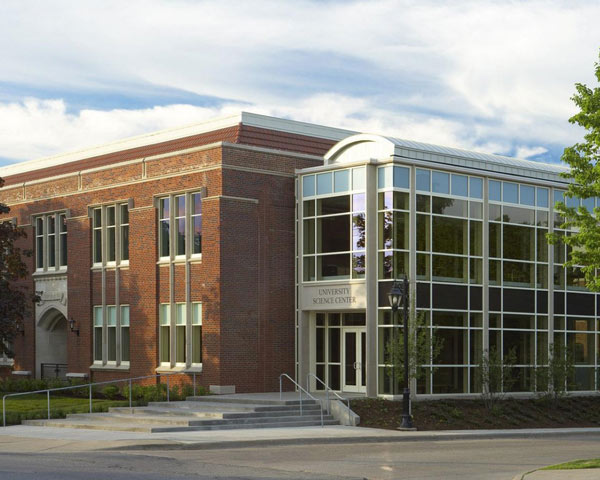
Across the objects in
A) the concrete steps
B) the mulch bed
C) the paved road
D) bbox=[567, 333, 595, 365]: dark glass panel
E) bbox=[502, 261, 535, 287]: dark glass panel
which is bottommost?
the mulch bed

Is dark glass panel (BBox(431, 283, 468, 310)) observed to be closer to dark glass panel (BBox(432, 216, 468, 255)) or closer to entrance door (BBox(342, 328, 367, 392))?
dark glass panel (BBox(432, 216, 468, 255))

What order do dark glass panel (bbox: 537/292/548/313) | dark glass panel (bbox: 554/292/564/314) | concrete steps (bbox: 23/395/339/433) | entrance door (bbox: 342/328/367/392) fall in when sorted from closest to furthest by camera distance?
concrete steps (bbox: 23/395/339/433) → entrance door (bbox: 342/328/367/392) → dark glass panel (bbox: 537/292/548/313) → dark glass panel (bbox: 554/292/564/314)

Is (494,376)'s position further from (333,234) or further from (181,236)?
(181,236)

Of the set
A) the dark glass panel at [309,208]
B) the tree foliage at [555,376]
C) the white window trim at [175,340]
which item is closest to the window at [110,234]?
the white window trim at [175,340]

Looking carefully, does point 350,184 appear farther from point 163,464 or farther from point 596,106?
point 163,464

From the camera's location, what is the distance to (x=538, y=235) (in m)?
34.6

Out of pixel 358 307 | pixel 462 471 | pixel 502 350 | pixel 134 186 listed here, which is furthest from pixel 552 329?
pixel 462 471

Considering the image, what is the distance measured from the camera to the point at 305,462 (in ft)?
60.9

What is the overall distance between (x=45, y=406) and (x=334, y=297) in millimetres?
9630

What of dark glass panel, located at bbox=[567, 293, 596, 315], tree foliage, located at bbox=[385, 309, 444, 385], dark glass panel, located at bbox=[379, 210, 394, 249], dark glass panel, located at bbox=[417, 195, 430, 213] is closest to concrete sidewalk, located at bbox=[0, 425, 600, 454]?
tree foliage, located at bbox=[385, 309, 444, 385]

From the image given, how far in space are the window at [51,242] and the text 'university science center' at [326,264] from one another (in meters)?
2.80

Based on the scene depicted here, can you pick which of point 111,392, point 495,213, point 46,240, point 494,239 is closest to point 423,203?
point 495,213

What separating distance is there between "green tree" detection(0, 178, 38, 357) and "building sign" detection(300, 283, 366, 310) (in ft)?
36.8

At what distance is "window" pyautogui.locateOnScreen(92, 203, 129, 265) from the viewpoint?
36.4 meters
